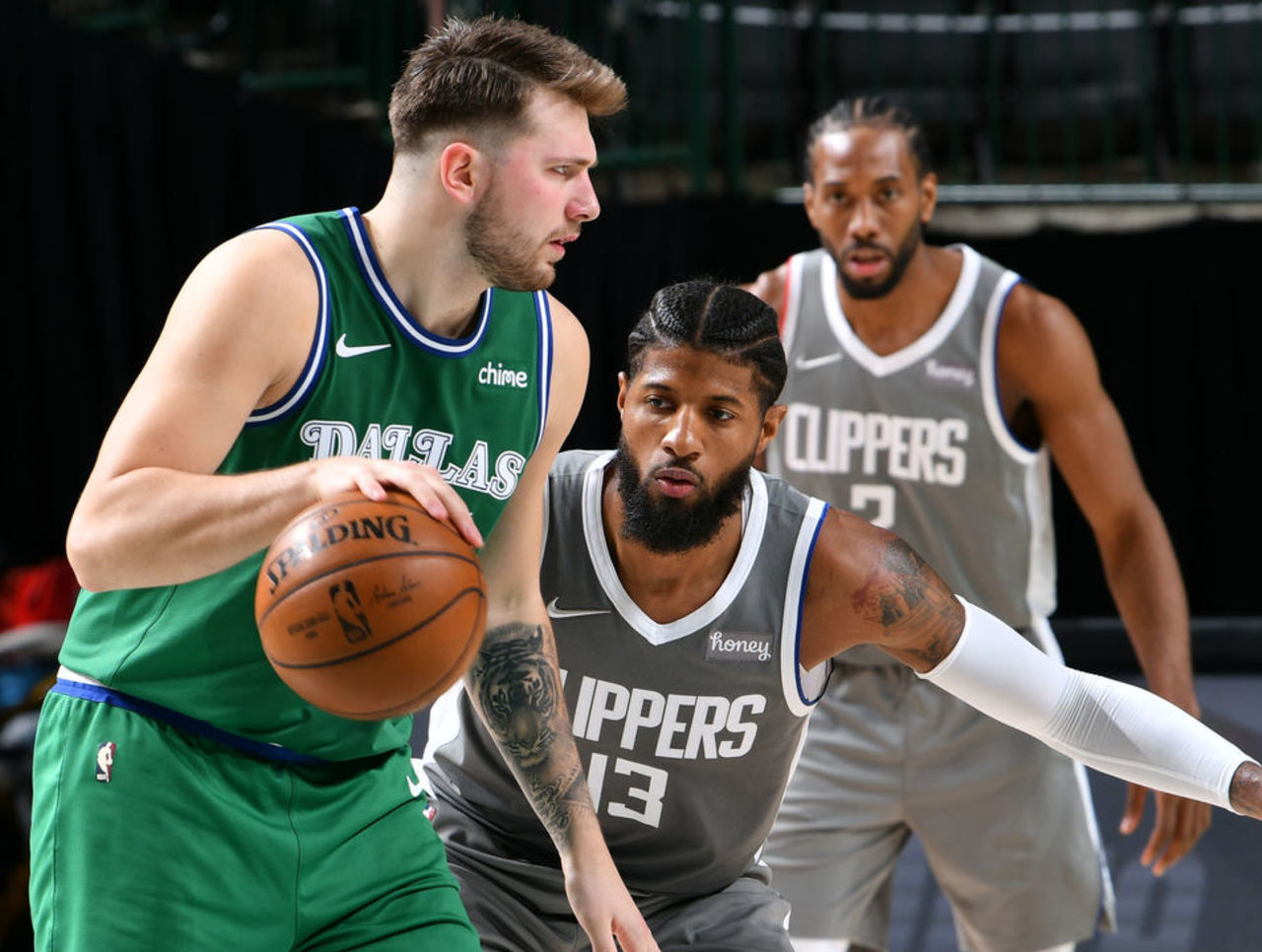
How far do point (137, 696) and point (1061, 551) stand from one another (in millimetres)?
4505

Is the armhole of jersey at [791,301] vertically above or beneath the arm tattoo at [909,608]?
above

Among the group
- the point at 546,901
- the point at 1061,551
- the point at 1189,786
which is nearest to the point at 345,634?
the point at 546,901

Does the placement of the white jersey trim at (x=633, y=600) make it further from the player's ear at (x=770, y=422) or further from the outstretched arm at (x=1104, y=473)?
the outstretched arm at (x=1104, y=473)

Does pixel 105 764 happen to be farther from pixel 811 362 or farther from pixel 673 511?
pixel 811 362

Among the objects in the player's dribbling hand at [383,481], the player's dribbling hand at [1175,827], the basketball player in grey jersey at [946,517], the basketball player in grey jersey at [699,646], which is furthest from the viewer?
the basketball player in grey jersey at [946,517]

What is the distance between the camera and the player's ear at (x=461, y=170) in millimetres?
1918

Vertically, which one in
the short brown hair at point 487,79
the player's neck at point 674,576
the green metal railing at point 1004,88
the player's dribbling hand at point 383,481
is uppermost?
the green metal railing at point 1004,88

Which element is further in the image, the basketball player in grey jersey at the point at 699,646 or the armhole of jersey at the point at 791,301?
the armhole of jersey at the point at 791,301

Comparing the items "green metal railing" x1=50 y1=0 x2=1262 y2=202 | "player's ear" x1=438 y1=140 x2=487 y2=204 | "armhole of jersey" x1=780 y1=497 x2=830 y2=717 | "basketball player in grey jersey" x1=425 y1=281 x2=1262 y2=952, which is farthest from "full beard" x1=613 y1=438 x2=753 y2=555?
"green metal railing" x1=50 y1=0 x2=1262 y2=202

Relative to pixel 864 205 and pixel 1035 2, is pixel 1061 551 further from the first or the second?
pixel 864 205

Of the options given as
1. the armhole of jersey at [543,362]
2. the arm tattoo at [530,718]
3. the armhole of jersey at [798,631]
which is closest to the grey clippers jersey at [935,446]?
the armhole of jersey at [798,631]

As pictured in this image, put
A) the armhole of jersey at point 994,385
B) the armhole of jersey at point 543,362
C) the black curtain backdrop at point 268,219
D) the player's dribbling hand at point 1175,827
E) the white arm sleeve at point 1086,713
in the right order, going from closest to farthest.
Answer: the armhole of jersey at point 543,362 < the white arm sleeve at point 1086,713 < the player's dribbling hand at point 1175,827 < the armhole of jersey at point 994,385 < the black curtain backdrop at point 268,219

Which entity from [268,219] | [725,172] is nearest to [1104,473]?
[268,219]

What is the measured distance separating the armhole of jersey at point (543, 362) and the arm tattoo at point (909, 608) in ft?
1.84
